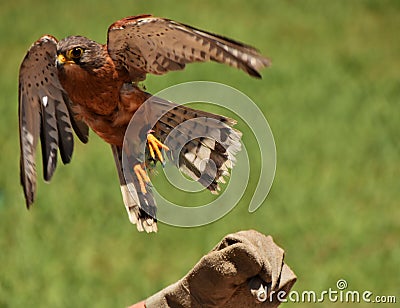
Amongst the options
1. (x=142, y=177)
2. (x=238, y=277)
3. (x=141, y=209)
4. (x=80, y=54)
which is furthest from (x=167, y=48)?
(x=238, y=277)

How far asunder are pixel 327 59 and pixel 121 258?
162 inches

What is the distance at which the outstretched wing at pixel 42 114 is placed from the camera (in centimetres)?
293

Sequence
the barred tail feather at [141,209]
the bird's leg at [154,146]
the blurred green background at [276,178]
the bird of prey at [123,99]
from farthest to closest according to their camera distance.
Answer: the blurred green background at [276,178] < the barred tail feather at [141,209] < the bird's leg at [154,146] < the bird of prey at [123,99]

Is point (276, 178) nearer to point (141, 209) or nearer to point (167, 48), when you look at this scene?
point (141, 209)

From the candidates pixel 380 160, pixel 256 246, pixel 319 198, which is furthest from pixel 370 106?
pixel 256 246

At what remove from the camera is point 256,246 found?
2.97 meters

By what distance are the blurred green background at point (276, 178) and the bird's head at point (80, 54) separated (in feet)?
9.52

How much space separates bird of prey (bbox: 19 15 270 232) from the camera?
2564mm

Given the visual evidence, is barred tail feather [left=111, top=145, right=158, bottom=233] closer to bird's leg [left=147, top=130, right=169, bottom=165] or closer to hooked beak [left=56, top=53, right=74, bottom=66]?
bird's leg [left=147, top=130, right=169, bottom=165]

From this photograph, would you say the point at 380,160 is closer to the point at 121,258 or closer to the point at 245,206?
the point at 245,206

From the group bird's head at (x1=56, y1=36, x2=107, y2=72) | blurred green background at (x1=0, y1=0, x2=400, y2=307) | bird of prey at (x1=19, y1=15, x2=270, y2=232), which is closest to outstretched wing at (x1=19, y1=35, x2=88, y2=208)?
bird of prey at (x1=19, y1=15, x2=270, y2=232)

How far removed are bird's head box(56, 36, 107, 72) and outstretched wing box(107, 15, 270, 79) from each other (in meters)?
0.05

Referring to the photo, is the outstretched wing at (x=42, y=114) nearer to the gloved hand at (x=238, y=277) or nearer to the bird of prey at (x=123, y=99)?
the bird of prey at (x=123, y=99)

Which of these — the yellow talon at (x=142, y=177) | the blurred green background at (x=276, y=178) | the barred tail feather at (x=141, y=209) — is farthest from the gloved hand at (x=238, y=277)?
the blurred green background at (x=276, y=178)
